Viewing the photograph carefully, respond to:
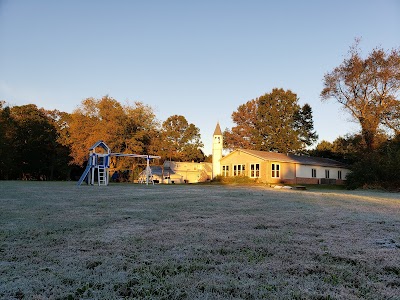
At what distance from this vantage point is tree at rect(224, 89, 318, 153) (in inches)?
2015

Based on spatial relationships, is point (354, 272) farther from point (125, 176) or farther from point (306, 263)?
point (125, 176)

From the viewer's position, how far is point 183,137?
65375 millimetres

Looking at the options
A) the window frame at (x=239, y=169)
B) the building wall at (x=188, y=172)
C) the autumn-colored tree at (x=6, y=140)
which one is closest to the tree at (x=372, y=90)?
the window frame at (x=239, y=169)

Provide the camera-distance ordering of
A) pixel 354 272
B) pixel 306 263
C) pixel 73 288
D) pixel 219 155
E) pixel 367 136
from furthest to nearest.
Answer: pixel 219 155, pixel 367 136, pixel 306 263, pixel 354 272, pixel 73 288

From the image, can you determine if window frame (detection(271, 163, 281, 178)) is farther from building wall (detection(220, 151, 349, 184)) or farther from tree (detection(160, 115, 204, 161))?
tree (detection(160, 115, 204, 161))

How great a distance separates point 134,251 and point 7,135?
47.7 m

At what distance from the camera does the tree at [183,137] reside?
63.1m

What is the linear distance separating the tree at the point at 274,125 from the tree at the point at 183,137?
32.9ft

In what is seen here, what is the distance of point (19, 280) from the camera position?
3252mm

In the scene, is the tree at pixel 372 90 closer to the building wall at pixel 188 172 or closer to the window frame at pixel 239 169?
the window frame at pixel 239 169

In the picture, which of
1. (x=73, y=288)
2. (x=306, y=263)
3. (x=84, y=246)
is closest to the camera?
(x=73, y=288)

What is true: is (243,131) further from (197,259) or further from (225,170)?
(197,259)

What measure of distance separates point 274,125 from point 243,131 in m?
5.45

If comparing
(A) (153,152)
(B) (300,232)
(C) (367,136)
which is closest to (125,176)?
(A) (153,152)
